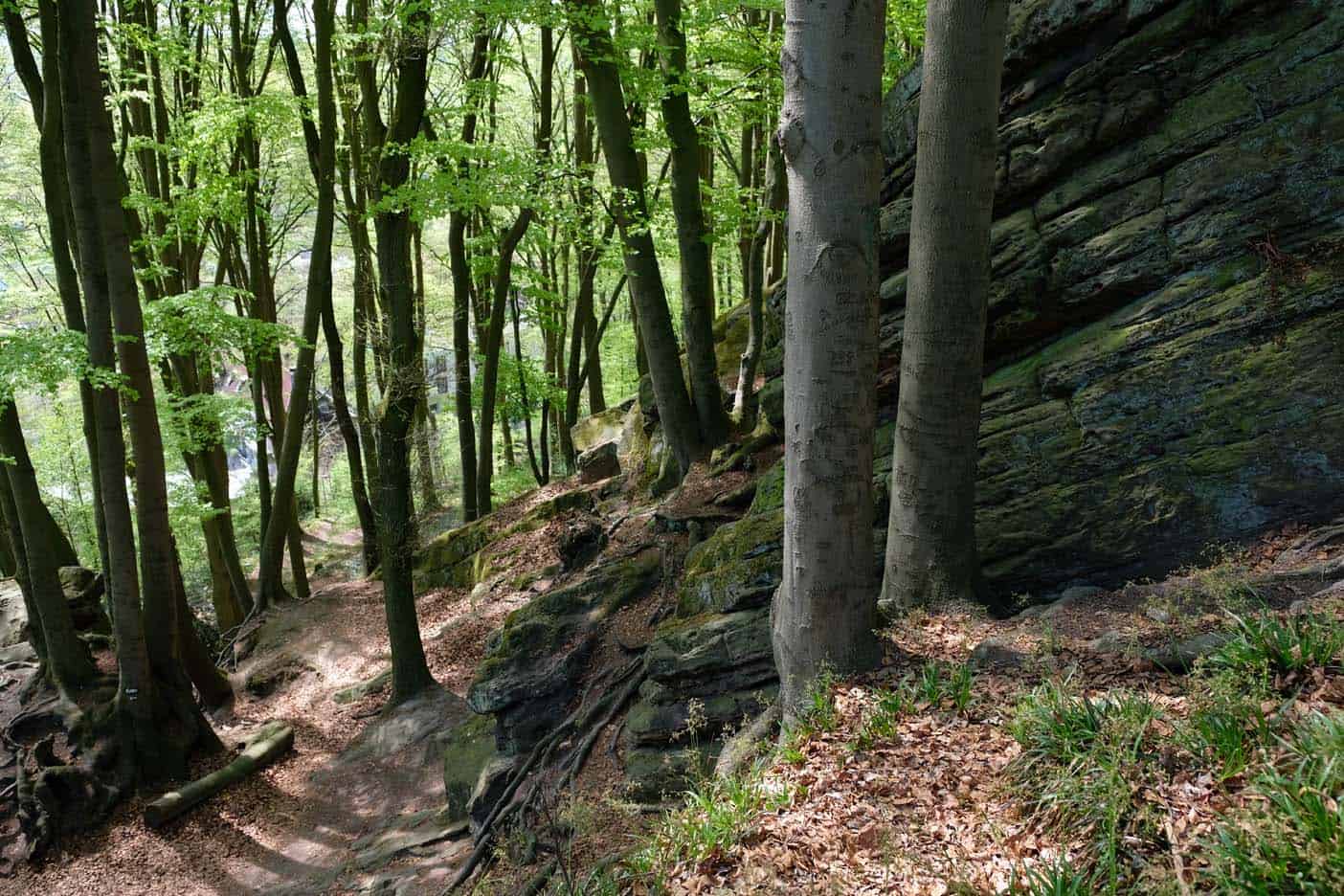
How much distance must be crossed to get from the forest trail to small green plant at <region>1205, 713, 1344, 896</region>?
573cm

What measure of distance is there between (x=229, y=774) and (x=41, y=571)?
10.3 ft

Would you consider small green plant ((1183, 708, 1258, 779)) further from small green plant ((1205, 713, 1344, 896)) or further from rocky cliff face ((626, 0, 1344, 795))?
rocky cliff face ((626, 0, 1344, 795))

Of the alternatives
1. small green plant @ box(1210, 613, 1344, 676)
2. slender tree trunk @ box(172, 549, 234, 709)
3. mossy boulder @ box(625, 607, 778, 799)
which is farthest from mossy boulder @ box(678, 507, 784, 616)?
slender tree trunk @ box(172, 549, 234, 709)

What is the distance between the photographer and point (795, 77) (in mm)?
4230

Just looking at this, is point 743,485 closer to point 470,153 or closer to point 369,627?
point 470,153

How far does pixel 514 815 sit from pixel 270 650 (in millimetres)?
9204

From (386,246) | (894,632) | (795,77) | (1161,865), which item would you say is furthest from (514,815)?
(386,246)

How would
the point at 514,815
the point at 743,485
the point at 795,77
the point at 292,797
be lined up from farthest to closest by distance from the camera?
the point at 292,797, the point at 743,485, the point at 514,815, the point at 795,77

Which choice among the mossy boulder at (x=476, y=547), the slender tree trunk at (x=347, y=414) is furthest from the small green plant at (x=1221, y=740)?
the slender tree trunk at (x=347, y=414)

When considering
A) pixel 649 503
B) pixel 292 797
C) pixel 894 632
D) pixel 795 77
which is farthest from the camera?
pixel 649 503

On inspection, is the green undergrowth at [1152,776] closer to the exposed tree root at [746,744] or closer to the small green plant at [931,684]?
the small green plant at [931,684]

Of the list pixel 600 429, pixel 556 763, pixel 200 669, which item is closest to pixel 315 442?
pixel 600 429

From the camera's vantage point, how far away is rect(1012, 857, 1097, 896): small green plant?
109 inches

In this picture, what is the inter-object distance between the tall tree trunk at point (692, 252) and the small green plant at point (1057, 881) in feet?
25.8
